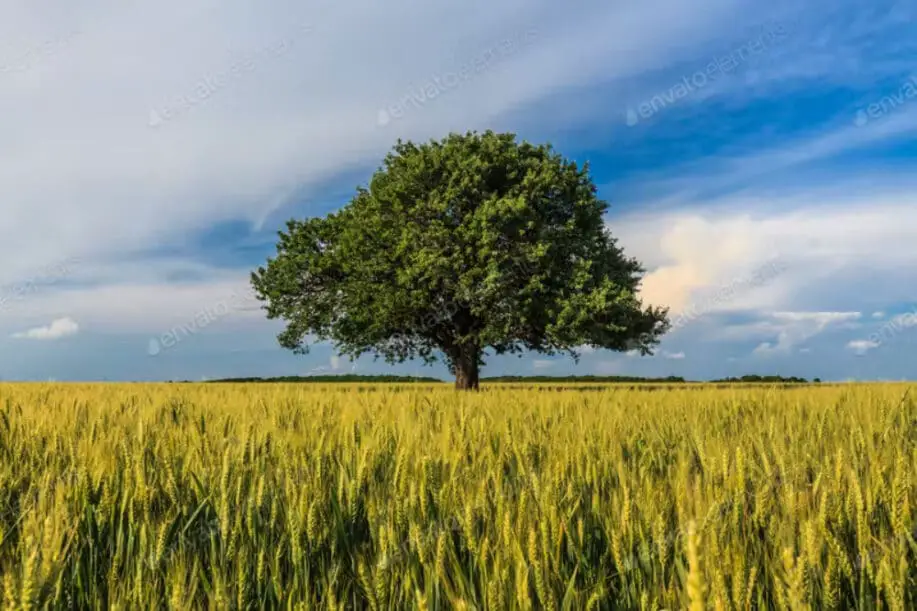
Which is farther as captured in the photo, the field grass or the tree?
the tree

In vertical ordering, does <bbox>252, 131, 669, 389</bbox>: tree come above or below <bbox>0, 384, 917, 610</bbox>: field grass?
above

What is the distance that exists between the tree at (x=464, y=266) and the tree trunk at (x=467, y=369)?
65mm

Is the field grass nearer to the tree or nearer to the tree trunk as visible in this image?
the tree

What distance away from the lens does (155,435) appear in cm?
538

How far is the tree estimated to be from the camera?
24.0m

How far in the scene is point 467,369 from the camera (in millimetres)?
28141

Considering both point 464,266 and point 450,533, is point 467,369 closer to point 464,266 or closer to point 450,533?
point 464,266

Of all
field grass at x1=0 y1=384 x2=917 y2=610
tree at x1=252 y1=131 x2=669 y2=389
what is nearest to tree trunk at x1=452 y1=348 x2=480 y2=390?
tree at x1=252 y1=131 x2=669 y2=389

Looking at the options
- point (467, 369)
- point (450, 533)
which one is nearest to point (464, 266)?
point (467, 369)

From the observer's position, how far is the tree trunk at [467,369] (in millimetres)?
27809

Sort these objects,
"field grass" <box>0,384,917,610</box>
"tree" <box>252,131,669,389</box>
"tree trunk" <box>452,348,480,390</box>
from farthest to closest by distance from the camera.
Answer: "tree trunk" <box>452,348,480,390</box> < "tree" <box>252,131,669,389</box> < "field grass" <box>0,384,917,610</box>

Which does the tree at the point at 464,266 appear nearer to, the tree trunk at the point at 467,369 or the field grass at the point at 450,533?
the tree trunk at the point at 467,369

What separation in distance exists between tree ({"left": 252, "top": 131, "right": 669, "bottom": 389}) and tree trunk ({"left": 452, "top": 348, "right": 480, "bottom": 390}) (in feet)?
0.21

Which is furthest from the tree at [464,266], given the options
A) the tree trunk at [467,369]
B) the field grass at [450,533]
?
the field grass at [450,533]
